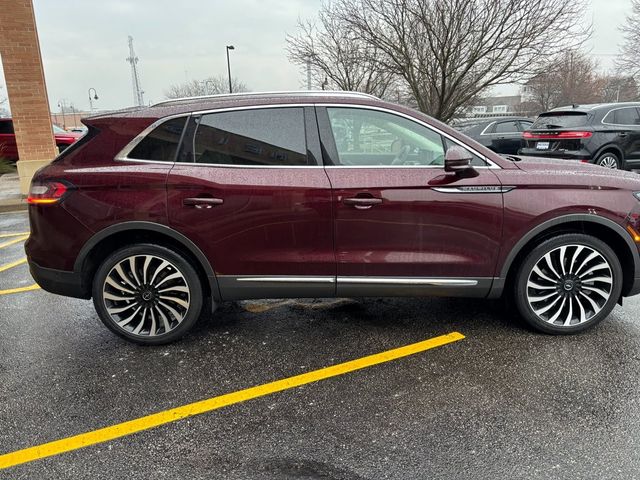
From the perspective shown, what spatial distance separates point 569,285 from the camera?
3.32 m

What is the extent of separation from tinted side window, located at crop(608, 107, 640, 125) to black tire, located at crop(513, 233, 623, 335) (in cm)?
761

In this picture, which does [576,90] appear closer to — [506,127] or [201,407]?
[506,127]

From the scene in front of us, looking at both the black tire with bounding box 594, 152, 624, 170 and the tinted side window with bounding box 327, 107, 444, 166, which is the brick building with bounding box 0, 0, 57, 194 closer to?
the tinted side window with bounding box 327, 107, 444, 166

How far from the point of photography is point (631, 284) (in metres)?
3.31

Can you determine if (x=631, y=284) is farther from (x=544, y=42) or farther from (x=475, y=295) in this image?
(x=544, y=42)

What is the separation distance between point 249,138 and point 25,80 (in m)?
8.74

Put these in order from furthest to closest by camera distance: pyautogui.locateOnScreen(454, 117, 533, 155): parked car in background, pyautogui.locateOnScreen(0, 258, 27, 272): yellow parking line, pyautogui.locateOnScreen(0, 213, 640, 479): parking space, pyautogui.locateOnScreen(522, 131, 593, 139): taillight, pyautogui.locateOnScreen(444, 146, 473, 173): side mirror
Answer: pyautogui.locateOnScreen(454, 117, 533, 155): parked car in background → pyautogui.locateOnScreen(522, 131, 593, 139): taillight → pyautogui.locateOnScreen(0, 258, 27, 272): yellow parking line → pyautogui.locateOnScreen(444, 146, 473, 173): side mirror → pyautogui.locateOnScreen(0, 213, 640, 479): parking space

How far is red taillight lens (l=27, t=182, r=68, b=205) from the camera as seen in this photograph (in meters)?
3.15

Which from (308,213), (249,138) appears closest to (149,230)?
(249,138)

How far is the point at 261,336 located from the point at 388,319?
3.47ft

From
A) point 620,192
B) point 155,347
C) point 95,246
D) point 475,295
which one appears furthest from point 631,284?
point 95,246

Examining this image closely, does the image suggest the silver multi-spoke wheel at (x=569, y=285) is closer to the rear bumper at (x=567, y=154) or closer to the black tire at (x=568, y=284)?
the black tire at (x=568, y=284)

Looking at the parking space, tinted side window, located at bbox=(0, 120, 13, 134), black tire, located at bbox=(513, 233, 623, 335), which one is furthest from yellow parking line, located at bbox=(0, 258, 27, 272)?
tinted side window, located at bbox=(0, 120, 13, 134)

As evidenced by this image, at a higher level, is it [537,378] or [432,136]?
[432,136]
